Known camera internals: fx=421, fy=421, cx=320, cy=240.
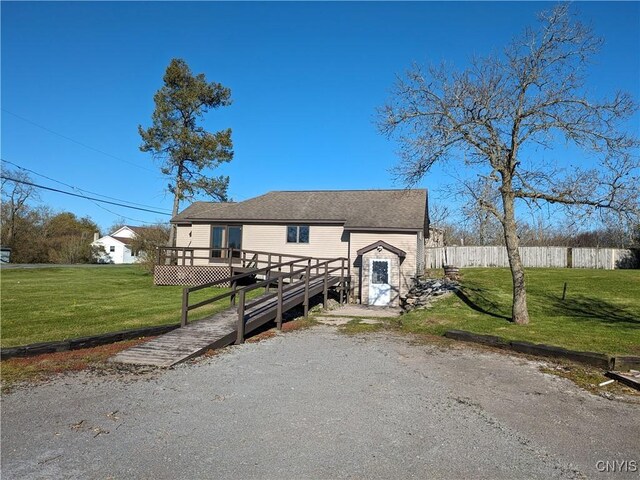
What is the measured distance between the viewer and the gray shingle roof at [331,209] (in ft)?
64.7

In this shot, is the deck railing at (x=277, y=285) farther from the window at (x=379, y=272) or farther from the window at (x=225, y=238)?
the window at (x=225, y=238)

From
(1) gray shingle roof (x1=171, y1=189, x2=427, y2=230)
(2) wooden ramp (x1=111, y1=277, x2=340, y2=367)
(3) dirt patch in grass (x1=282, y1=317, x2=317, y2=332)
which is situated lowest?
(3) dirt patch in grass (x1=282, y1=317, x2=317, y2=332)

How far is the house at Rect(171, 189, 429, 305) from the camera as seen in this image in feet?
61.6

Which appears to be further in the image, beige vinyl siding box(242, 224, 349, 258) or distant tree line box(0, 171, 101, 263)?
distant tree line box(0, 171, 101, 263)

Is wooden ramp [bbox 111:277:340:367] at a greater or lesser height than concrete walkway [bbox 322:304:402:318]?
greater

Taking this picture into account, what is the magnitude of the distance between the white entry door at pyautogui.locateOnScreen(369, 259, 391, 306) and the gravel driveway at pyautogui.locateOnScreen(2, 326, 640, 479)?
1136 centimetres

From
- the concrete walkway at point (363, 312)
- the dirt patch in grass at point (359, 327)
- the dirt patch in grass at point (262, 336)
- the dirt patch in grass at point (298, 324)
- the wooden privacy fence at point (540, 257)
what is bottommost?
the concrete walkway at point (363, 312)

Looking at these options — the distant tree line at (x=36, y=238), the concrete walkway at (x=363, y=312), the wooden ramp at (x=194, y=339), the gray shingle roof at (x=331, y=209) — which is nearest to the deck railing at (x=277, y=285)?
the wooden ramp at (x=194, y=339)

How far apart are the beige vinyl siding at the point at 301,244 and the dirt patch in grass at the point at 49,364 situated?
518 inches

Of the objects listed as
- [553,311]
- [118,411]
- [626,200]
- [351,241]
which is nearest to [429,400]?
[118,411]

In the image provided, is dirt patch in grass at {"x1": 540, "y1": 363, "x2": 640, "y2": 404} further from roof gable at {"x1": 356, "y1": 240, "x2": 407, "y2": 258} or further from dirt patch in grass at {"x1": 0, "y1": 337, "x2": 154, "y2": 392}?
roof gable at {"x1": 356, "y1": 240, "x2": 407, "y2": 258}

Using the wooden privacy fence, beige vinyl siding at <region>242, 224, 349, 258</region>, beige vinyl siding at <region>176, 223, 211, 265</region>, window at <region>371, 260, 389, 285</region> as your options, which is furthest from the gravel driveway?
the wooden privacy fence

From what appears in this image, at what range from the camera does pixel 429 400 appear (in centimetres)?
556

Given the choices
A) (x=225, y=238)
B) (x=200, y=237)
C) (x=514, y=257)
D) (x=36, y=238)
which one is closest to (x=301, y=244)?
(x=225, y=238)
